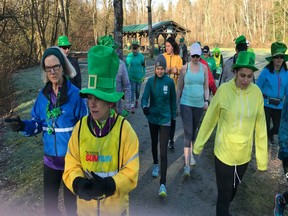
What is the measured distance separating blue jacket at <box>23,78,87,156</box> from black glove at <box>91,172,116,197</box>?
1.30m

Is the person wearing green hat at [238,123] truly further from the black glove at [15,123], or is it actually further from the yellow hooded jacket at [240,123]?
the black glove at [15,123]

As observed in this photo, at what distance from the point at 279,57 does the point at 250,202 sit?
2.87m

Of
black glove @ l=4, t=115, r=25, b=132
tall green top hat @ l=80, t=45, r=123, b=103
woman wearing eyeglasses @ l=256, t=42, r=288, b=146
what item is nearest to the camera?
tall green top hat @ l=80, t=45, r=123, b=103

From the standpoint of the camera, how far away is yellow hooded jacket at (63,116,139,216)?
215 centimetres

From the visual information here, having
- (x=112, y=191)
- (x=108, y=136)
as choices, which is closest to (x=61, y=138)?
(x=108, y=136)

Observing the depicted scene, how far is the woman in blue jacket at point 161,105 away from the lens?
448 cm

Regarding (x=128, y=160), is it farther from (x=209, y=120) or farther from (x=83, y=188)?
(x=209, y=120)

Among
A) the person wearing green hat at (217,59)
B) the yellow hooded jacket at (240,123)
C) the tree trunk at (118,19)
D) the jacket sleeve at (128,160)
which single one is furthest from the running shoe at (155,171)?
the person wearing green hat at (217,59)

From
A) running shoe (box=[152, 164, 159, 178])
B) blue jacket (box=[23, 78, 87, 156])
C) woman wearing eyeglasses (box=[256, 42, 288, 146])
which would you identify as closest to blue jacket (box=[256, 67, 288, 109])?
woman wearing eyeglasses (box=[256, 42, 288, 146])

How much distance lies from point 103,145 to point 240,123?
5.90ft

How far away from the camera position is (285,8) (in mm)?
51938

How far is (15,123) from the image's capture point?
283cm

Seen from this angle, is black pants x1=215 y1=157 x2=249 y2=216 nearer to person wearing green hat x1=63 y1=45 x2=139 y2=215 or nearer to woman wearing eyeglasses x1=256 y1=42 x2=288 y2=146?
person wearing green hat x1=63 y1=45 x2=139 y2=215

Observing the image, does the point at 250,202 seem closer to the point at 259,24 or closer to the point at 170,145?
the point at 170,145
